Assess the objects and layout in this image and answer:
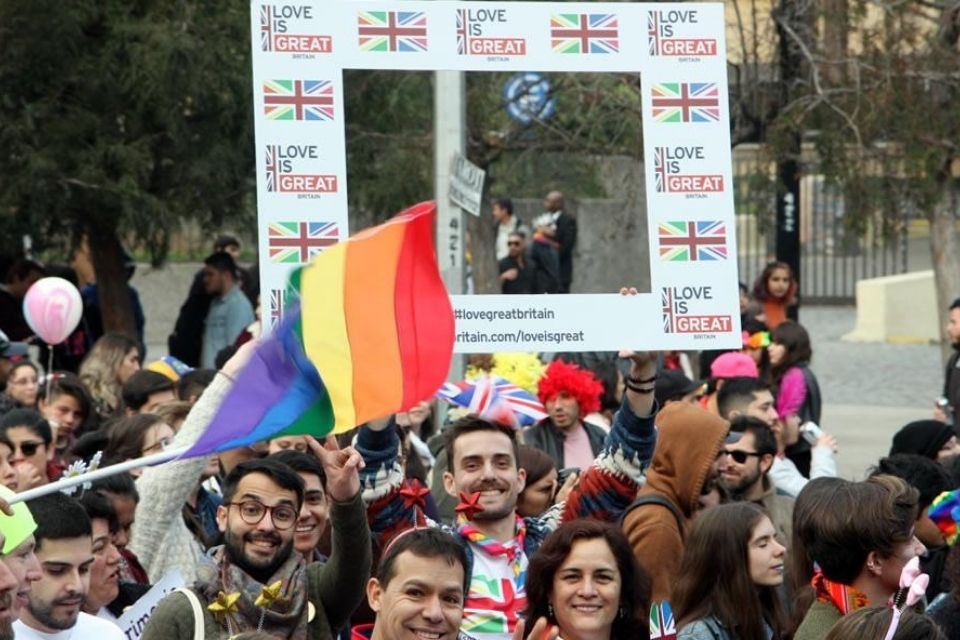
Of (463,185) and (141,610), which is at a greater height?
(463,185)

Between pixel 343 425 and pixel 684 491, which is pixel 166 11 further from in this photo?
pixel 343 425

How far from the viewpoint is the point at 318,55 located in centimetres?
805

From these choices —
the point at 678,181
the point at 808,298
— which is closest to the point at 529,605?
the point at 678,181

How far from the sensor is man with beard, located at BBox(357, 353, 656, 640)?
6.70 m

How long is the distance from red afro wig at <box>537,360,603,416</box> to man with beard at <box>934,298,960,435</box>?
221 centimetres

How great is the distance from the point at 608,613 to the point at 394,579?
0.78 metres

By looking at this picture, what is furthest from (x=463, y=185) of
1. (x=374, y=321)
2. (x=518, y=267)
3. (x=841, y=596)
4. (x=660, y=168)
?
(x=374, y=321)

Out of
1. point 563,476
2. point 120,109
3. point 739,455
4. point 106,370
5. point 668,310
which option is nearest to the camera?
point 668,310

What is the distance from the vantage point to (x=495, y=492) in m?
6.88

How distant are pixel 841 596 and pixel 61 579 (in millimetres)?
2269

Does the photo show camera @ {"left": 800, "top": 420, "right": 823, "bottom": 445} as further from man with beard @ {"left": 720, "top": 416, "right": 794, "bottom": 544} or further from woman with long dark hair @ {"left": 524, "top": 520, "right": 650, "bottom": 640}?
woman with long dark hair @ {"left": 524, "top": 520, "right": 650, "bottom": 640}

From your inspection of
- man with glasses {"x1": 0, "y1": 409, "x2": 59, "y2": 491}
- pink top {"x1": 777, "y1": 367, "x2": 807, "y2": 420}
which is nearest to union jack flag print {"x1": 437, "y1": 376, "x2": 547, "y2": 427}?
man with glasses {"x1": 0, "y1": 409, "x2": 59, "y2": 491}

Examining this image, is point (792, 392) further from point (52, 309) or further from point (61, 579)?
point (61, 579)

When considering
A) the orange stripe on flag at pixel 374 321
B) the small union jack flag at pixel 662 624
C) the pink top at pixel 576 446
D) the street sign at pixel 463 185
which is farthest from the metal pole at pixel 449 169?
the orange stripe on flag at pixel 374 321
